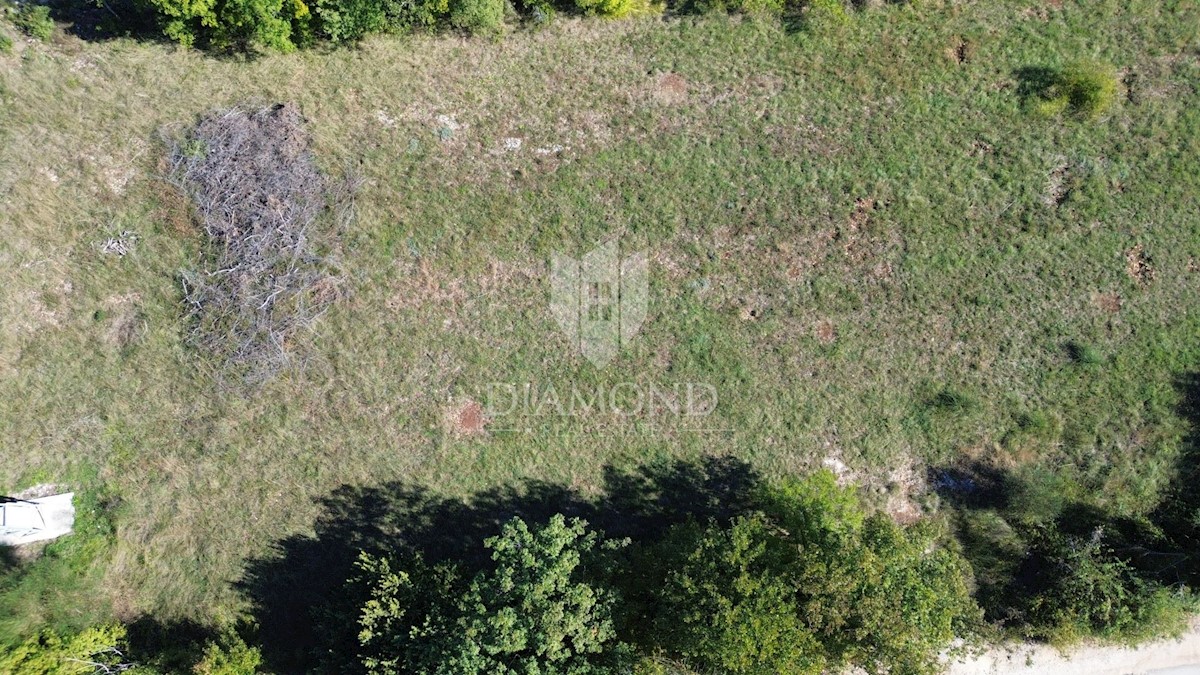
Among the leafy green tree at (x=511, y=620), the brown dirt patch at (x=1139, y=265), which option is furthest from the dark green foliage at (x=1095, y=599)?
the leafy green tree at (x=511, y=620)

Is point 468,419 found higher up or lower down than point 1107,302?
lower down

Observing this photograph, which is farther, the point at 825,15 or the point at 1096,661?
the point at 825,15

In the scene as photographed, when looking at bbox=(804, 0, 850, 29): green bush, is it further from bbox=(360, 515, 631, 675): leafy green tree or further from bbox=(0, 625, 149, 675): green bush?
bbox=(0, 625, 149, 675): green bush

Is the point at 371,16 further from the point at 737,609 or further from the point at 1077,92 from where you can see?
the point at 1077,92

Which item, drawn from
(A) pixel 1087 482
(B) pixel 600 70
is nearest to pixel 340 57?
(B) pixel 600 70

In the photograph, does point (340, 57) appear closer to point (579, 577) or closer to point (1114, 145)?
point (579, 577)

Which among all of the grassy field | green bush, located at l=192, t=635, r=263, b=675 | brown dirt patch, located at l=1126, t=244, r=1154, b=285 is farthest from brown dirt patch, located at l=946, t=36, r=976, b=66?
green bush, located at l=192, t=635, r=263, b=675

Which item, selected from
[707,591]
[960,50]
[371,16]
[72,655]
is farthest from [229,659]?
[960,50]
